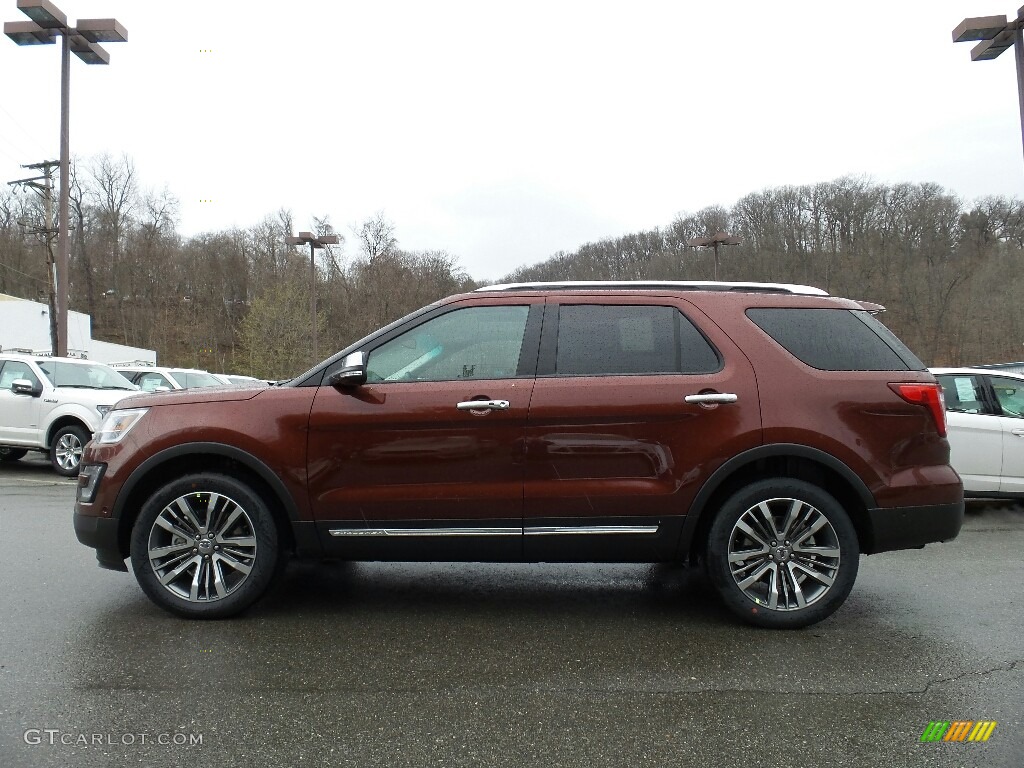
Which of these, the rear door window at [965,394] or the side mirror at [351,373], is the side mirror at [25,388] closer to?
the side mirror at [351,373]

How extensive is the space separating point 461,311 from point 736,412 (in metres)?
1.63

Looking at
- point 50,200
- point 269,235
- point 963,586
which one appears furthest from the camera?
point 269,235

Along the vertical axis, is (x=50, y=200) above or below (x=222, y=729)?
above

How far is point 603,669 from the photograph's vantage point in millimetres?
3582

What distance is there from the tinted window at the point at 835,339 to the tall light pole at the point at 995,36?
43.4 ft

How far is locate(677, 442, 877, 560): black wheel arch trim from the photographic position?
4.09 metres

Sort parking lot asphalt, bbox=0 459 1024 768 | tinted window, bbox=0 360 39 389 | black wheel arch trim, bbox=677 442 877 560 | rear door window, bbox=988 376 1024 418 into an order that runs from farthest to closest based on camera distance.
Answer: tinted window, bbox=0 360 39 389, rear door window, bbox=988 376 1024 418, black wheel arch trim, bbox=677 442 877 560, parking lot asphalt, bbox=0 459 1024 768

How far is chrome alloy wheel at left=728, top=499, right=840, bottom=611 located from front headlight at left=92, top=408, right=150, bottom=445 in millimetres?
3378

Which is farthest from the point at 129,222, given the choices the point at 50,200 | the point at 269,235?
the point at 50,200

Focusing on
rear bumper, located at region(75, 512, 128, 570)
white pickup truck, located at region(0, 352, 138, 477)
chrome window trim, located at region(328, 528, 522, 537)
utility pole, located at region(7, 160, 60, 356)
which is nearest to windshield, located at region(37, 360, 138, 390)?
white pickup truck, located at region(0, 352, 138, 477)

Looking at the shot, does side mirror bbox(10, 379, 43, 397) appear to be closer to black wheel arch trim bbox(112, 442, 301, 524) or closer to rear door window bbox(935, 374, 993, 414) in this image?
black wheel arch trim bbox(112, 442, 301, 524)

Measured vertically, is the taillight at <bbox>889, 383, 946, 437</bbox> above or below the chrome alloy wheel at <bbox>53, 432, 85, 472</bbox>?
above

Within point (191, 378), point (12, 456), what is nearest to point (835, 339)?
point (12, 456)

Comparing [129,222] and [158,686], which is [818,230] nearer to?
[129,222]
